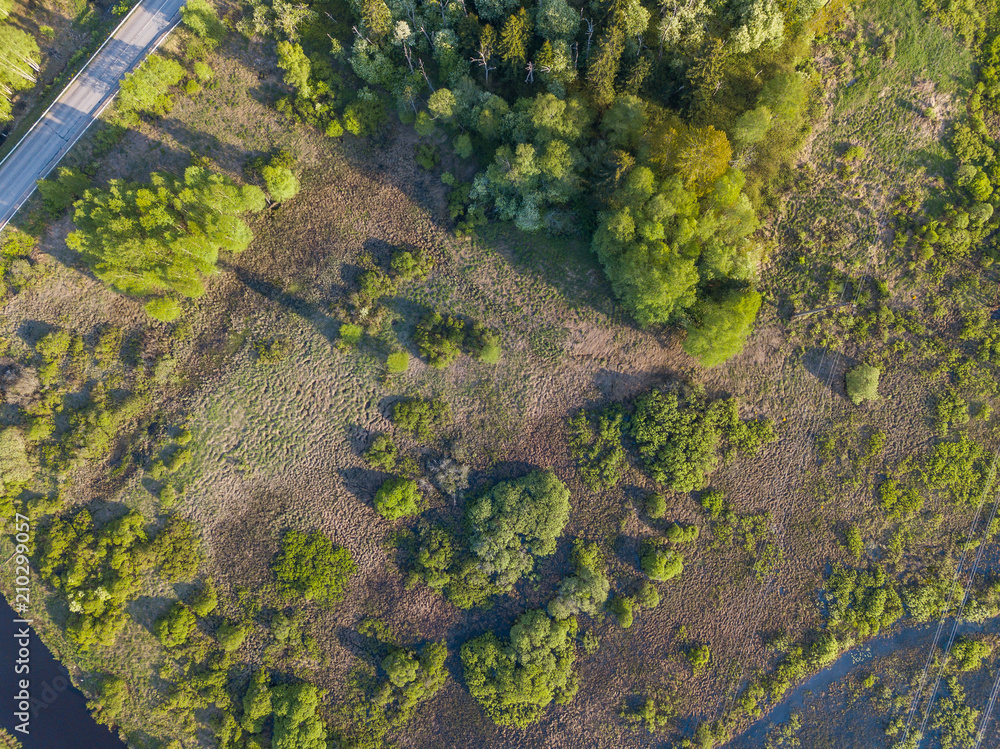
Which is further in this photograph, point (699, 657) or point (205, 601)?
point (699, 657)

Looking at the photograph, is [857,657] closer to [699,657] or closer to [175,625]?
[699,657]

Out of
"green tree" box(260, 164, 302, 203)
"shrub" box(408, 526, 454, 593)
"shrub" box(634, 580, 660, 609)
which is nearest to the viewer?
"green tree" box(260, 164, 302, 203)

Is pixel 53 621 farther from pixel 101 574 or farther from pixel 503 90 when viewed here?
pixel 503 90

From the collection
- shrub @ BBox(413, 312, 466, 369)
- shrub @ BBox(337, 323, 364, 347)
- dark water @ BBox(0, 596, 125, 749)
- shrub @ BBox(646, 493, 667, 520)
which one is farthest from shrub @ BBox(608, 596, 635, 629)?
dark water @ BBox(0, 596, 125, 749)

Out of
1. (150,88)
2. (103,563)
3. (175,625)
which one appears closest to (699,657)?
(175,625)

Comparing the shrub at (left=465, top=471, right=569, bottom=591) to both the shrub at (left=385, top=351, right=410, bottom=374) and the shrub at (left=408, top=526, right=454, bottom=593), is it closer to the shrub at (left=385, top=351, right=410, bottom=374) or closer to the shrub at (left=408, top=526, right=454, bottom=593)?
the shrub at (left=408, top=526, right=454, bottom=593)

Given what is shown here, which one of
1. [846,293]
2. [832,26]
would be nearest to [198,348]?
[846,293]
